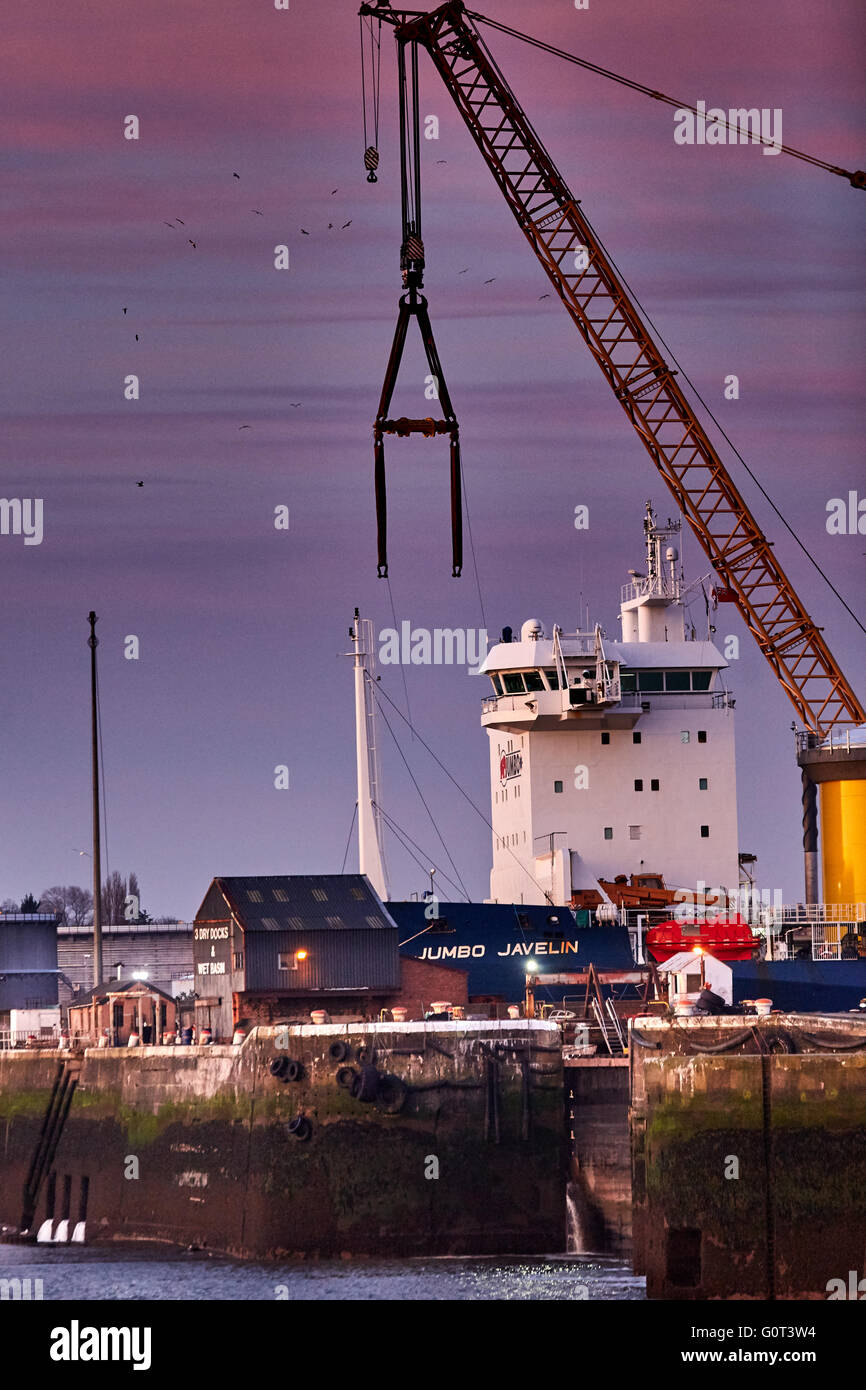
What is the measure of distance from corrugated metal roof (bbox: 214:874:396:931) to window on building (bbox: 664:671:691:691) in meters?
12.8

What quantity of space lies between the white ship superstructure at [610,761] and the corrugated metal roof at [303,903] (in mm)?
7984

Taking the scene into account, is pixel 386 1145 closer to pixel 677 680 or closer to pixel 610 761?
pixel 610 761

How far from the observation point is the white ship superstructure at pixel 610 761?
61781 mm

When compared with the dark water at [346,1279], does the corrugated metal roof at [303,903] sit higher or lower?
higher

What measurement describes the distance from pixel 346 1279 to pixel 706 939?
1914 centimetres

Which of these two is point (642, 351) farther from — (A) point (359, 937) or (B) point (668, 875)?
(A) point (359, 937)

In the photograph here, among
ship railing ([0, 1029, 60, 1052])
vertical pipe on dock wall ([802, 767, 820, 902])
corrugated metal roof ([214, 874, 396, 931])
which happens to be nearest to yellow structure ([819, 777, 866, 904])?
vertical pipe on dock wall ([802, 767, 820, 902])

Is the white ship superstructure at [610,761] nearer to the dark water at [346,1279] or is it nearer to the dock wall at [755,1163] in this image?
the dark water at [346,1279]

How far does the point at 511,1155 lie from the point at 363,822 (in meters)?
20.9

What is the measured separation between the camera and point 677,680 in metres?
63.9

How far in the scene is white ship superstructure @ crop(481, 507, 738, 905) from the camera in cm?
6178

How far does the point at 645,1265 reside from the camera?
115ft

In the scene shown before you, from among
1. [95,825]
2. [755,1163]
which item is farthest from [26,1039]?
[755,1163]

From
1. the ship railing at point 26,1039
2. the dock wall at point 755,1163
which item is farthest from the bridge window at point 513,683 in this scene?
the dock wall at point 755,1163
